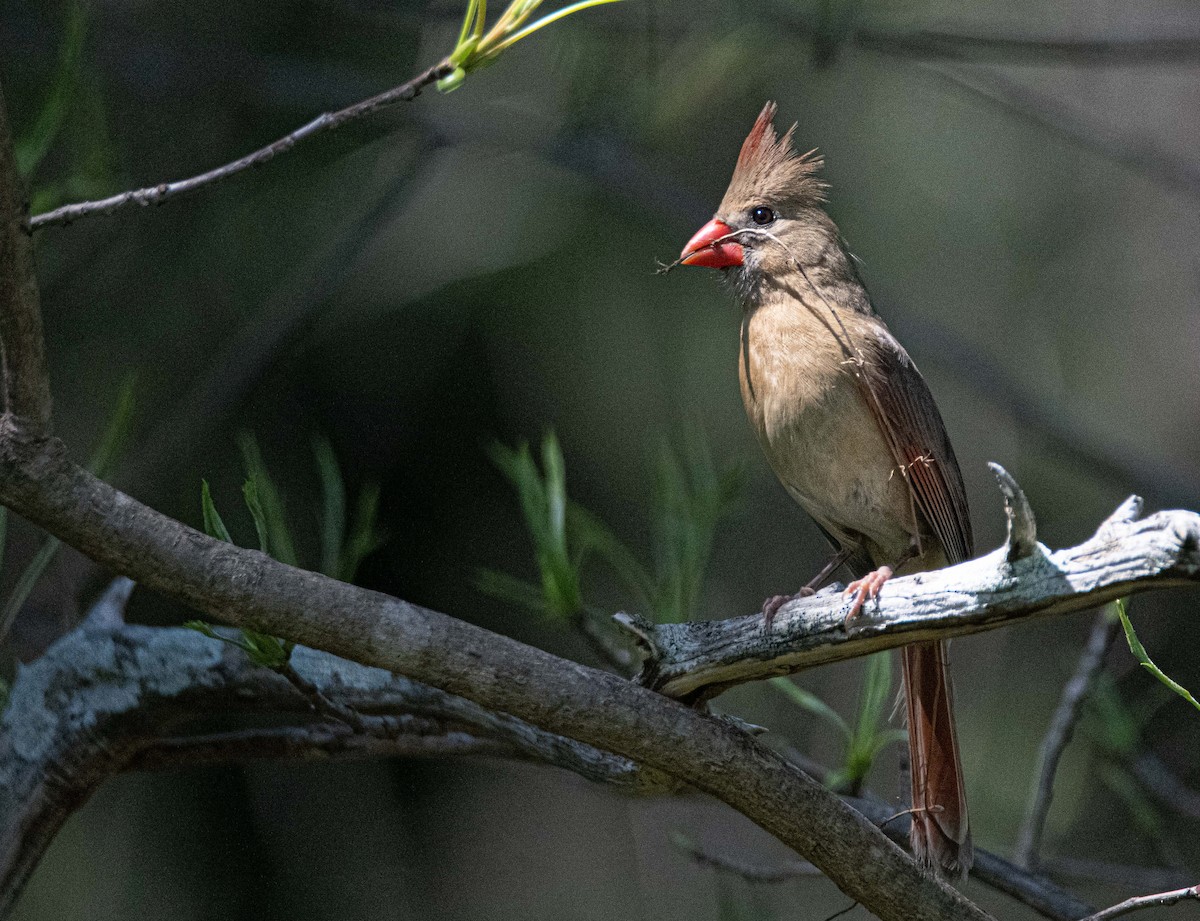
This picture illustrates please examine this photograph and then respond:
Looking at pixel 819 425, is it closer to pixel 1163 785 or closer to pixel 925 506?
pixel 925 506

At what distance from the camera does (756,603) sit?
4.22 m

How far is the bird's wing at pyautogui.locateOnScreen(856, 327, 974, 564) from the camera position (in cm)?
269

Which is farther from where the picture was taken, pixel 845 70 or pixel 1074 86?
pixel 1074 86

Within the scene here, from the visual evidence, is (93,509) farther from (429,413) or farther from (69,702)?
(429,413)

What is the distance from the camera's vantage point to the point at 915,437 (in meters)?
2.71

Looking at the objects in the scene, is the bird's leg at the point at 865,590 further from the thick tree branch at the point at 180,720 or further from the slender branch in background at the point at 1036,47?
the slender branch in background at the point at 1036,47

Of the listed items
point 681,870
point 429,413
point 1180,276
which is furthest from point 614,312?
point 1180,276

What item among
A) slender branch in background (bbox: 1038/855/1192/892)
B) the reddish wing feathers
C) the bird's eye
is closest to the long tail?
the reddish wing feathers

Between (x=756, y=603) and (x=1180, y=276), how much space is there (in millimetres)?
2367

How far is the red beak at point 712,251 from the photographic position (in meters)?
2.91

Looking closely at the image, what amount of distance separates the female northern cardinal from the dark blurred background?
315 millimetres

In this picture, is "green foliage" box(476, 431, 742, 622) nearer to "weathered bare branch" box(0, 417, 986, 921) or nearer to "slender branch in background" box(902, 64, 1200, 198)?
"weathered bare branch" box(0, 417, 986, 921)

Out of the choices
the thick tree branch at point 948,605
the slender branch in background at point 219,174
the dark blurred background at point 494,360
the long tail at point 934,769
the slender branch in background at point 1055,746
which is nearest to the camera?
the thick tree branch at point 948,605

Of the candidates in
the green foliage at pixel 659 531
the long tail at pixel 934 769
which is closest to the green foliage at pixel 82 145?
the green foliage at pixel 659 531
